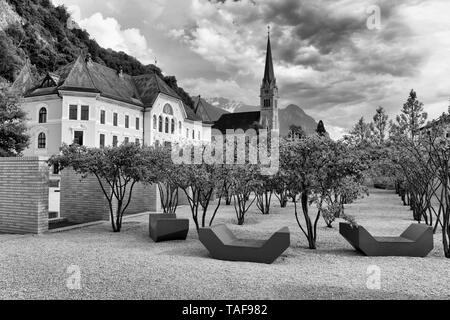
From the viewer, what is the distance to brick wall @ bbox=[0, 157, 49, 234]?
10829mm

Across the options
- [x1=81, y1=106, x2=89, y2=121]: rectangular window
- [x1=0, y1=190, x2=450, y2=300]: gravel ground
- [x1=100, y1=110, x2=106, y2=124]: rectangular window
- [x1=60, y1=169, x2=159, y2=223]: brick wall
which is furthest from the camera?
[x1=100, y1=110, x2=106, y2=124]: rectangular window

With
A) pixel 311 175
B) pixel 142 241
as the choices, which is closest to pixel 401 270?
pixel 311 175

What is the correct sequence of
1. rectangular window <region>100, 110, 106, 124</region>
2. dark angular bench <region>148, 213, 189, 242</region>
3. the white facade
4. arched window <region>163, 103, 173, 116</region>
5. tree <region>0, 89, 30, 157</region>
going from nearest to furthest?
dark angular bench <region>148, 213, 189, 242</region>, tree <region>0, 89, 30, 157</region>, the white facade, rectangular window <region>100, 110, 106, 124</region>, arched window <region>163, 103, 173, 116</region>

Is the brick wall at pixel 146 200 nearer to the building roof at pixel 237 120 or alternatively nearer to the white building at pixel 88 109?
the white building at pixel 88 109

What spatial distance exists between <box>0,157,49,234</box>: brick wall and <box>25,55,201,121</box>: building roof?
3019cm

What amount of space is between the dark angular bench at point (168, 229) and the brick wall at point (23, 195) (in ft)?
11.4

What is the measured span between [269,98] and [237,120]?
44.9ft

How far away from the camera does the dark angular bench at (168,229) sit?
10.2 m

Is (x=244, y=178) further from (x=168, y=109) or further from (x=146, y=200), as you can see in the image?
(x=168, y=109)

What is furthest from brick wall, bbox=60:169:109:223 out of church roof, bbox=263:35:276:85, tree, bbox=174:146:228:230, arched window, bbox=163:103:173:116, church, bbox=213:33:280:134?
church roof, bbox=263:35:276:85

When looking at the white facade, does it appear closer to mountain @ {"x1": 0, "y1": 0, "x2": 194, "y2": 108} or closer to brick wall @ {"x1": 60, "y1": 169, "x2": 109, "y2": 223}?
mountain @ {"x1": 0, "y1": 0, "x2": 194, "y2": 108}

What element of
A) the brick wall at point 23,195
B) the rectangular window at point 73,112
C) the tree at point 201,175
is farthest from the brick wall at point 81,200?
the rectangular window at point 73,112

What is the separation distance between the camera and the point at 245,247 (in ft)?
25.9

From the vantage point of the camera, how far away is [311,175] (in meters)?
9.18
